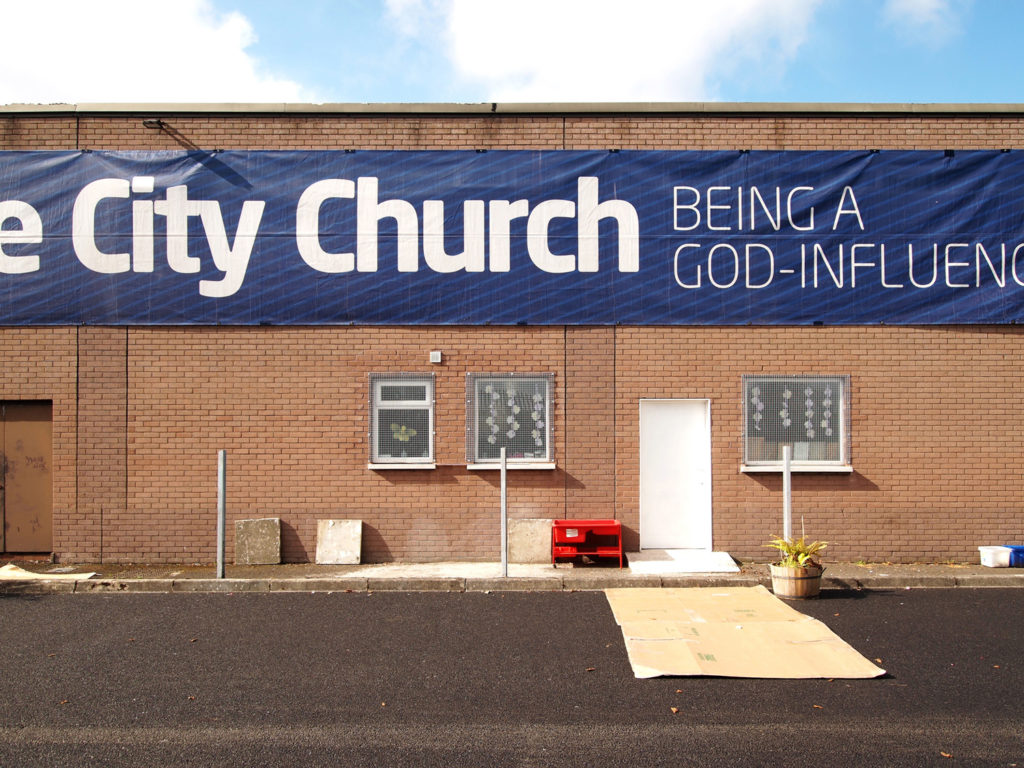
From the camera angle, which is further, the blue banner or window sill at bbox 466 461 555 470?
the blue banner

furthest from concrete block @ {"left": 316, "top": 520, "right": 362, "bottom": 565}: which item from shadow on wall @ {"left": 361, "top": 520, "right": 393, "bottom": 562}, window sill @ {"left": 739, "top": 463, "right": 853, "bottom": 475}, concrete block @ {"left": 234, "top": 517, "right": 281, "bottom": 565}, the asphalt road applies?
window sill @ {"left": 739, "top": 463, "right": 853, "bottom": 475}

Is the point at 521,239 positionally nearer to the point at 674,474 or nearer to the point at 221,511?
the point at 674,474

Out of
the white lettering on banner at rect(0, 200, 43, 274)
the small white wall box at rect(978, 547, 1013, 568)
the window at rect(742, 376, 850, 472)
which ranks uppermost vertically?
the white lettering on banner at rect(0, 200, 43, 274)

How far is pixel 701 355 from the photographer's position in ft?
37.9

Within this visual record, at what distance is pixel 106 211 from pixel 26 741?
8.56m

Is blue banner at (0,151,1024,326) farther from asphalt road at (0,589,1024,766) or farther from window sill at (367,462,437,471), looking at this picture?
asphalt road at (0,589,1024,766)

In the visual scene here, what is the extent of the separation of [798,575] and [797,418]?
113 inches

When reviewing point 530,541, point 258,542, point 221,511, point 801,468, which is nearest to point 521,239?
point 530,541

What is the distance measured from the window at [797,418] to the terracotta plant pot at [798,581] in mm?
2315

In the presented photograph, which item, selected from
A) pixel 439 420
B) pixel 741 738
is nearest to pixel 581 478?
pixel 439 420

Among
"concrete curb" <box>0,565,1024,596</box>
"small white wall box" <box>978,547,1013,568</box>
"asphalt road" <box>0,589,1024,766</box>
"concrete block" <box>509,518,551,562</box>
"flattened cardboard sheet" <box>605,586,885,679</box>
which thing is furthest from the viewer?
"concrete block" <box>509,518,551,562</box>

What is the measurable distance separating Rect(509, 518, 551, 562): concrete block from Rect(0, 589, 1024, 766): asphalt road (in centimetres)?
223

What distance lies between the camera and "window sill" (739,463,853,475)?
11336mm

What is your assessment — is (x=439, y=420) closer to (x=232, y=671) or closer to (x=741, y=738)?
(x=232, y=671)
